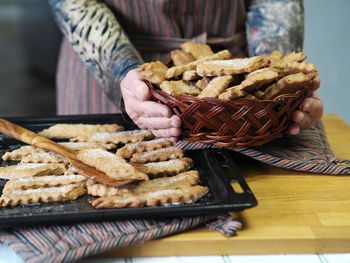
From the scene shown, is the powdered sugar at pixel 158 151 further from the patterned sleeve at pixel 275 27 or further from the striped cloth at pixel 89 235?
the patterned sleeve at pixel 275 27

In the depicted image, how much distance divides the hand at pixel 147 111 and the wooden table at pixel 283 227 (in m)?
0.22

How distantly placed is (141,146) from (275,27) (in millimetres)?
721

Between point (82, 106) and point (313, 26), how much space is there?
2.03 meters

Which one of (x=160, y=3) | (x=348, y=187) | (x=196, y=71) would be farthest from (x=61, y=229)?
(x=160, y=3)

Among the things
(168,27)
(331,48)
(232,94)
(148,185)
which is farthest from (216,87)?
(331,48)

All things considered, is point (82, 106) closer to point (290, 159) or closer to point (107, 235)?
point (290, 159)

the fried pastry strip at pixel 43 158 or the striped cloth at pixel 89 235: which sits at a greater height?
the fried pastry strip at pixel 43 158

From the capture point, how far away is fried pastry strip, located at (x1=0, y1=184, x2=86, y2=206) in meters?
0.94

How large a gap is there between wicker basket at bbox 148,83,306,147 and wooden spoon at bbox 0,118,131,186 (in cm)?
21

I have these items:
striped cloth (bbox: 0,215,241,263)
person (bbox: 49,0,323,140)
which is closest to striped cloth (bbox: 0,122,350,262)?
striped cloth (bbox: 0,215,241,263)

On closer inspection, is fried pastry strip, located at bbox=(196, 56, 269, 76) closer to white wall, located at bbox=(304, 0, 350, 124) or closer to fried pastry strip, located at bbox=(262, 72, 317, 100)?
fried pastry strip, located at bbox=(262, 72, 317, 100)

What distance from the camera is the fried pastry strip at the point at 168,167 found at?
105 cm

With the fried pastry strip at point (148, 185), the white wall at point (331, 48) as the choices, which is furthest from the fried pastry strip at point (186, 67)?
the white wall at point (331, 48)

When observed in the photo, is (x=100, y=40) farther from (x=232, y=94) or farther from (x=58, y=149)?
(x=232, y=94)
